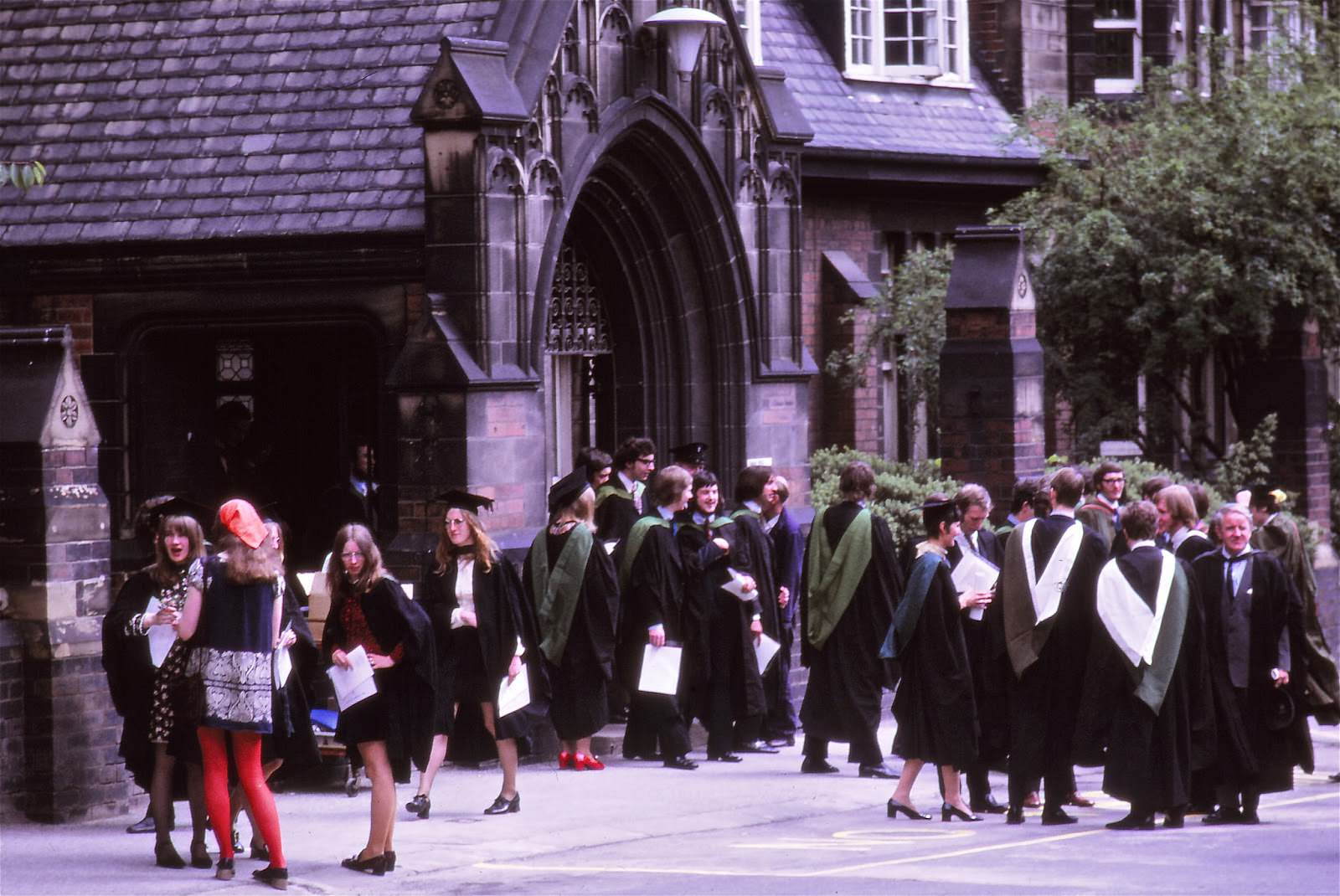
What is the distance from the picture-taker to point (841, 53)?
25.1 meters

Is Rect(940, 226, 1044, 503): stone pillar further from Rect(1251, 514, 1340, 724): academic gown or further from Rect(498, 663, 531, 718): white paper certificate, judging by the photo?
Rect(498, 663, 531, 718): white paper certificate

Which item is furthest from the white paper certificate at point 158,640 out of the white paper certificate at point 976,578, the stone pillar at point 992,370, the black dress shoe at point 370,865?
the stone pillar at point 992,370

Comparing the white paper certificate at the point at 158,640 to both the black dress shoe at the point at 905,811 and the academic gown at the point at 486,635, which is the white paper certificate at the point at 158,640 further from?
the black dress shoe at the point at 905,811

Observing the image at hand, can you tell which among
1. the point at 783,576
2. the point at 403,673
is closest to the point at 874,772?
the point at 783,576

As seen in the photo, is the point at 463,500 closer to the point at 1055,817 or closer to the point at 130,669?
the point at 130,669

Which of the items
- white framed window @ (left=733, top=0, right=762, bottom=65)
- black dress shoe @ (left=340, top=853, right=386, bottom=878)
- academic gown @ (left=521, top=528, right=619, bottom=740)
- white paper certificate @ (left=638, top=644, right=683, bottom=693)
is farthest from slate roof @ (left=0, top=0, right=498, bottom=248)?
white framed window @ (left=733, top=0, right=762, bottom=65)

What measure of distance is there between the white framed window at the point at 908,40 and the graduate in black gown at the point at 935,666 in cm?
1273

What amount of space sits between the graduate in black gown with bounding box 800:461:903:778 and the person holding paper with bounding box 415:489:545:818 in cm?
210

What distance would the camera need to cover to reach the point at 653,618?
14891mm

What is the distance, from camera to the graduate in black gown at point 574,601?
14383 mm

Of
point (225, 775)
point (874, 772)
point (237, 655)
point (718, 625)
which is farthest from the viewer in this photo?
point (718, 625)

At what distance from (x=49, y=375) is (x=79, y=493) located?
622mm

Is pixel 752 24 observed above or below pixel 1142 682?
above

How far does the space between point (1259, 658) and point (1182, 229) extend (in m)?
8.81
